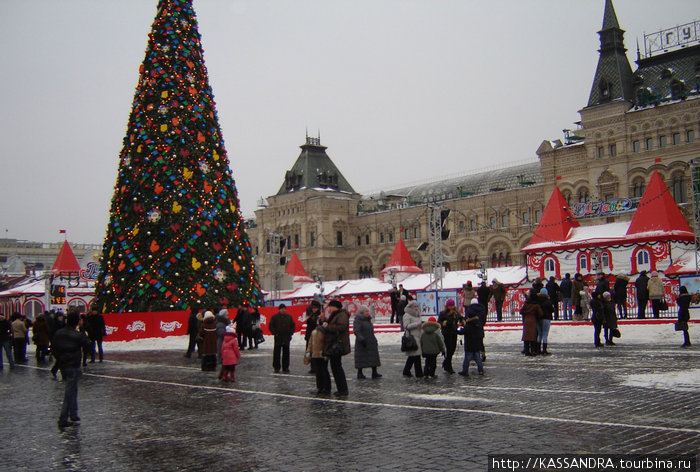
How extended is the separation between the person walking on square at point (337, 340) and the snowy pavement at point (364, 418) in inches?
15.5

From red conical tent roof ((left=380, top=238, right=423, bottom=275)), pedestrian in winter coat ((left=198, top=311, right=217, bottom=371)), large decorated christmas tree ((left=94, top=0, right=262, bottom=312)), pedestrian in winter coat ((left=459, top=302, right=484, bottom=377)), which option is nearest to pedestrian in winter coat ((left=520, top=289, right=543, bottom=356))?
pedestrian in winter coat ((left=459, top=302, right=484, bottom=377))

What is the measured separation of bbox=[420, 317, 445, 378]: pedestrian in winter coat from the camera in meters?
11.8

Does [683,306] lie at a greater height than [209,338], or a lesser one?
greater

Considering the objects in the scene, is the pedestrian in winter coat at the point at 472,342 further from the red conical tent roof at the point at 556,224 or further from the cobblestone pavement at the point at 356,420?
the red conical tent roof at the point at 556,224

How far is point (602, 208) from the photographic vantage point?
35.1 m

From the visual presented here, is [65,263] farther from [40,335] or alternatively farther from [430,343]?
[430,343]

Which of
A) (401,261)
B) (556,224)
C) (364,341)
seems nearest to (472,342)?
(364,341)

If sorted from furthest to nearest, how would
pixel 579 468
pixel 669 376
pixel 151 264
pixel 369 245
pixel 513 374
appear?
1. pixel 369 245
2. pixel 151 264
3. pixel 513 374
4. pixel 669 376
5. pixel 579 468

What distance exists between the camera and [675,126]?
47.9m

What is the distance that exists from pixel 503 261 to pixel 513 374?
49.5 m

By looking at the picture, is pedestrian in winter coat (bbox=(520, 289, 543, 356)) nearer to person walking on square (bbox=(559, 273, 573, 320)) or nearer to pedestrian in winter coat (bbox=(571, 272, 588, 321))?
pedestrian in winter coat (bbox=(571, 272, 588, 321))

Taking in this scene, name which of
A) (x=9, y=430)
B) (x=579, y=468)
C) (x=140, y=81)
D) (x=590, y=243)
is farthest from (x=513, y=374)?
(x=590, y=243)

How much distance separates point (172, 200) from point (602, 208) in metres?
21.1

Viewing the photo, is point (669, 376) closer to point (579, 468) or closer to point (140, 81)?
point (579, 468)
